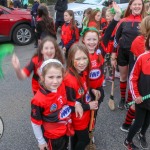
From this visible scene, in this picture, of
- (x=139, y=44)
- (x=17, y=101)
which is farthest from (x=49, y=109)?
(x=17, y=101)

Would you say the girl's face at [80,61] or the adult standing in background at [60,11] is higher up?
the adult standing in background at [60,11]

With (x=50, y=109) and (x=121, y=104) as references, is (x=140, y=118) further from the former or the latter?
(x=121, y=104)

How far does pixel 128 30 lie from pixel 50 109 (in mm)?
1867

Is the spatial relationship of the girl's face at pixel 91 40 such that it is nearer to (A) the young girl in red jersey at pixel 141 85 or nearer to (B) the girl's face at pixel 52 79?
(A) the young girl in red jersey at pixel 141 85

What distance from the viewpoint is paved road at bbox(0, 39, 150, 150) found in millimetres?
3312

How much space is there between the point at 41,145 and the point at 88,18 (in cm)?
336

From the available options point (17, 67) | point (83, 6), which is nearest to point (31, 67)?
point (17, 67)

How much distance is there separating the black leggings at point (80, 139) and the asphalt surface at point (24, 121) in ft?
1.89

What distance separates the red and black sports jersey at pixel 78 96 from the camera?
7.85ft

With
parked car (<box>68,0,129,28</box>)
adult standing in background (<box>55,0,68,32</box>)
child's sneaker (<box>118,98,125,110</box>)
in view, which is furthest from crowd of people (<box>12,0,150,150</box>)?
parked car (<box>68,0,129,28</box>)

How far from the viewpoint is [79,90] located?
245 centimetres

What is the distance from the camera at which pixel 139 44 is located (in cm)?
313

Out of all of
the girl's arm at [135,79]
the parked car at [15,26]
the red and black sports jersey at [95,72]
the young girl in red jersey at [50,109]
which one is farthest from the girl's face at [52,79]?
the parked car at [15,26]

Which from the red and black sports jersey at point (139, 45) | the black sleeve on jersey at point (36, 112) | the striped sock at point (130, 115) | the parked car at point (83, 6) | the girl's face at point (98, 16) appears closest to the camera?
the black sleeve on jersey at point (36, 112)
